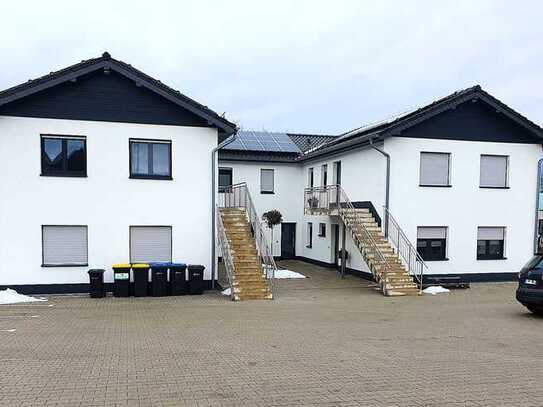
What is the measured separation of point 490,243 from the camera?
18.1 metres

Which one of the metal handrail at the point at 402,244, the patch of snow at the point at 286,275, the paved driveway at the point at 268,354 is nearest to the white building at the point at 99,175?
the paved driveway at the point at 268,354

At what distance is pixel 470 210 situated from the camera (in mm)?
17672

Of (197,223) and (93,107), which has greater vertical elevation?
(93,107)

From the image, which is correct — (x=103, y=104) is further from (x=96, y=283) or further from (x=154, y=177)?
(x=96, y=283)

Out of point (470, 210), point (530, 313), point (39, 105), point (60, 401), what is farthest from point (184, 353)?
point (470, 210)

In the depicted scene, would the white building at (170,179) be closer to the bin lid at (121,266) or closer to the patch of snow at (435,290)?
the bin lid at (121,266)

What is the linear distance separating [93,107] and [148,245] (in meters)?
4.70

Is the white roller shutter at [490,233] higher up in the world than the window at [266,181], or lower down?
lower down

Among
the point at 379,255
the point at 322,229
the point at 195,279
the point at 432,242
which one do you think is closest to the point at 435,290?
the point at 379,255

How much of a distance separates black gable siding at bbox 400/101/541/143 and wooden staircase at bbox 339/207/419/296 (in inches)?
140

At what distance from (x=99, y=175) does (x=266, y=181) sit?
463 inches

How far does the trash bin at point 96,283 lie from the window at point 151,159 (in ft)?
10.5

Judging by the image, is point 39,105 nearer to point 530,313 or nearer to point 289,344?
point 289,344

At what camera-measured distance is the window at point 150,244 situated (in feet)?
48.0
